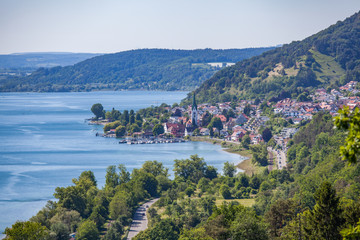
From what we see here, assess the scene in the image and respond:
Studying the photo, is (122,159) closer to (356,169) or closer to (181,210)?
(181,210)

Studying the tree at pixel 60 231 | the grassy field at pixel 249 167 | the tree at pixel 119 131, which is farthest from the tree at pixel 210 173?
the tree at pixel 119 131

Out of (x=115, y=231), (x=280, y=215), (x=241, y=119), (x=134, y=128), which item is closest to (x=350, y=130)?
(x=280, y=215)

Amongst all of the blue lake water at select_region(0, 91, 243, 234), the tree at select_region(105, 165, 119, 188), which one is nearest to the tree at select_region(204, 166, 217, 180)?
the blue lake water at select_region(0, 91, 243, 234)

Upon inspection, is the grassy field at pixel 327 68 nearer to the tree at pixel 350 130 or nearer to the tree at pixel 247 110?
the tree at pixel 247 110

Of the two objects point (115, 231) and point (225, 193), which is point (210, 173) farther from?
point (115, 231)

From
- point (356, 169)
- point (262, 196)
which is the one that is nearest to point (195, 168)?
point (262, 196)

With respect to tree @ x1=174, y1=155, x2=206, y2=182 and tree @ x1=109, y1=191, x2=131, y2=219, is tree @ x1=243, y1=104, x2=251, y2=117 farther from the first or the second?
tree @ x1=109, y1=191, x2=131, y2=219
